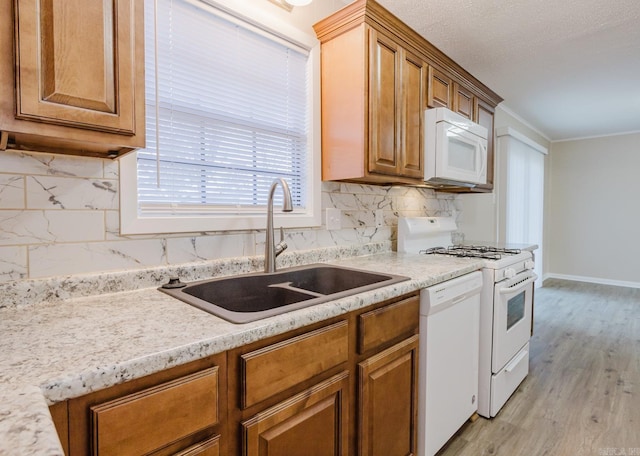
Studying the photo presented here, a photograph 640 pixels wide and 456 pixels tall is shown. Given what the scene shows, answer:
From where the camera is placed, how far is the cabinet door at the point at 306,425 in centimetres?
90

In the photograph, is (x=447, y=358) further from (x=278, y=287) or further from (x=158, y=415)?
(x=158, y=415)

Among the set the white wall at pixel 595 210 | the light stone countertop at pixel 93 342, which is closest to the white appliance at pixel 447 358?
the light stone countertop at pixel 93 342

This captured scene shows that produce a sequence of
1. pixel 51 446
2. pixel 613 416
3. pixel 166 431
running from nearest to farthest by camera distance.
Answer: pixel 51 446 < pixel 166 431 < pixel 613 416

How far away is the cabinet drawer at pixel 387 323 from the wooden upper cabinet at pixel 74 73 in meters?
0.91

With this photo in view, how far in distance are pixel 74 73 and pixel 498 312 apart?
6.94 feet

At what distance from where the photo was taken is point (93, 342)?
2.50 feet

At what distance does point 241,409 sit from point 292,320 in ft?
0.81

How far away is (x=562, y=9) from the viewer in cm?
202

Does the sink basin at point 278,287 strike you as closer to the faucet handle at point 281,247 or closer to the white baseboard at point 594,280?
the faucet handle at point 281,247

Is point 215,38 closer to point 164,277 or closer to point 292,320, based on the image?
point 164,277

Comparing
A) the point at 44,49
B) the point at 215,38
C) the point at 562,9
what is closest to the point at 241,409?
the point at 44,49

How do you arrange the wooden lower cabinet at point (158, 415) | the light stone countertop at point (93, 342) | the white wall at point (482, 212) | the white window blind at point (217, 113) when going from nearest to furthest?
the light stone countertop at point (93, 342) → the wooden lower cabinet at point (158, 415) → the white window blind at point (217, 113) → the white wall at point (482, 212)

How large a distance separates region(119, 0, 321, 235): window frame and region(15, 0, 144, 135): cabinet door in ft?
1.23

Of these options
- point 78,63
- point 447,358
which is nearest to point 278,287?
point 447,358
